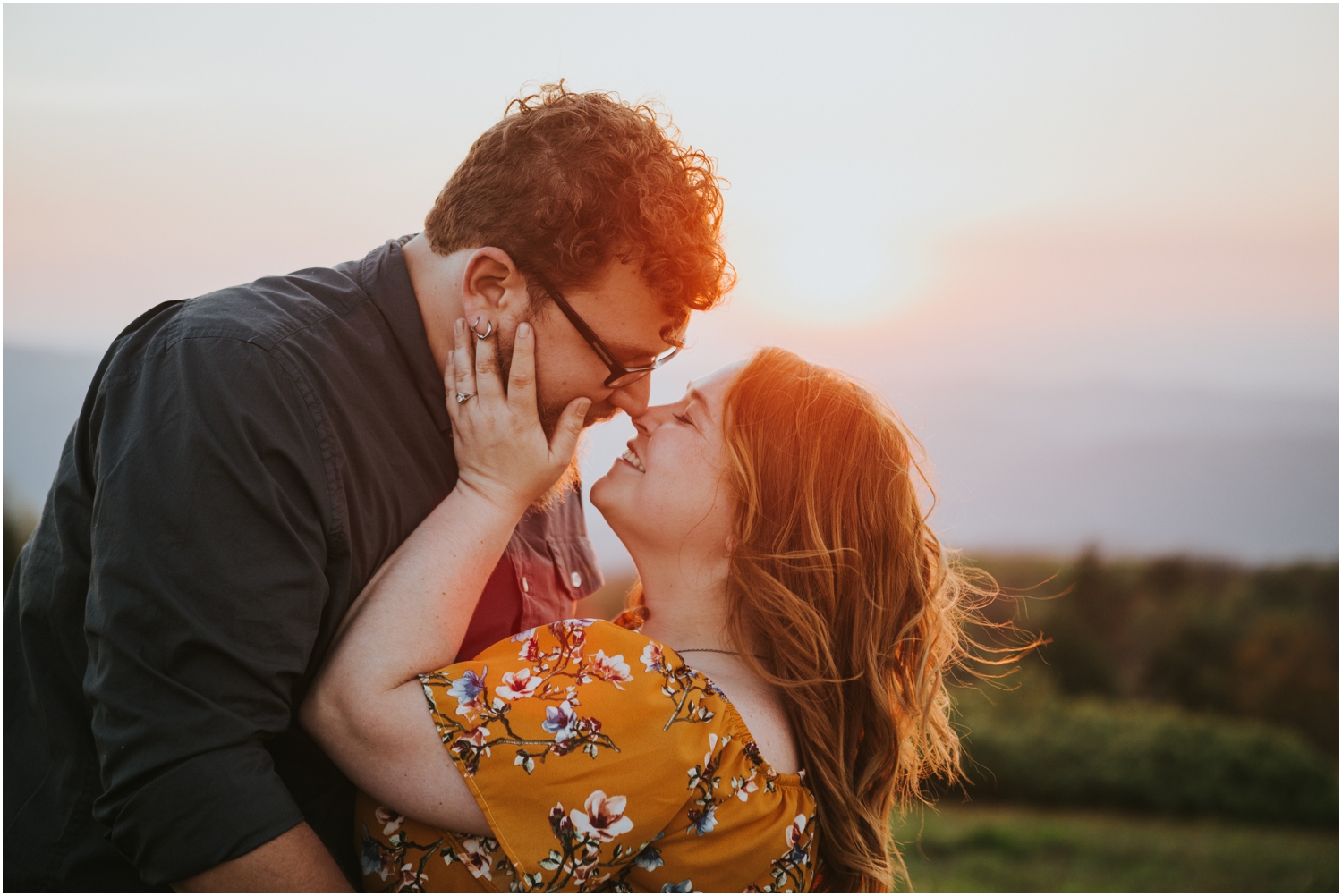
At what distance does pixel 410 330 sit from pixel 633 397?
645 millimetres

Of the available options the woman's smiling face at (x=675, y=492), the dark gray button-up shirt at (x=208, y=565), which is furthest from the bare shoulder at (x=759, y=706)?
the dark gray button-up shirt at (x=208, y=565)

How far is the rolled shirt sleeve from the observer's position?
67.2 inches

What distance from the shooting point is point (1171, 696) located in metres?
8.73

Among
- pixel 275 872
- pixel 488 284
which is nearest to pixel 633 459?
pixel 488 284

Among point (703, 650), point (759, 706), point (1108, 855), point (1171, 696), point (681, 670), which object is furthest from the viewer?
point (1171, 696)

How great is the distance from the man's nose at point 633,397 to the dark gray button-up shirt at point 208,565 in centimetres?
49

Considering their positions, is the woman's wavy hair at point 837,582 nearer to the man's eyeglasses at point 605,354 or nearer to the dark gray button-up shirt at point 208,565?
the man's eyeglasses at point 605,354

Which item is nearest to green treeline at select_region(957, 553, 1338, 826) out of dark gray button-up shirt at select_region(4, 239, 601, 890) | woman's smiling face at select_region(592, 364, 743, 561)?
woman's smiling face at select_region(592, 364, 743, 561)

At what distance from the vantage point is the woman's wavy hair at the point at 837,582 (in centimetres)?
239

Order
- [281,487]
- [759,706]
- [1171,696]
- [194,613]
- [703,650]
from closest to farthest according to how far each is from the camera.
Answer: [194,613] → [281,487] → [759,706] → [703,650] → [1171,696]

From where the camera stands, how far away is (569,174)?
7.58 feet

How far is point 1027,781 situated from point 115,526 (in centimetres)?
884

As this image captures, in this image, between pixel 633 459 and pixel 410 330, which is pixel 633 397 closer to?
pixel 633 459

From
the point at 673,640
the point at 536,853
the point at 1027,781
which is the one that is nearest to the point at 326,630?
the point at 536,853
